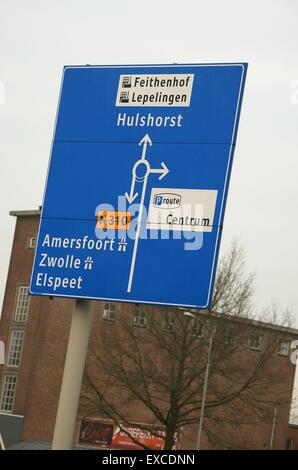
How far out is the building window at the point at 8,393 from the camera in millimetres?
69562

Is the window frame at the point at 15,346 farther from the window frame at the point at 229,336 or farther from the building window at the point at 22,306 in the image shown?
the window frame at the point at 229,336

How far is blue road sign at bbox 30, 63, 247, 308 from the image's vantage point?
382 inches

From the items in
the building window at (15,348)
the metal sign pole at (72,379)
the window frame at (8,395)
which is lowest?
the window frame at (8,395)

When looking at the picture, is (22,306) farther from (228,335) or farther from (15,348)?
(228,335)

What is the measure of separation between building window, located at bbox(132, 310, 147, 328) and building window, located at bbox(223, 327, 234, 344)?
4144mm

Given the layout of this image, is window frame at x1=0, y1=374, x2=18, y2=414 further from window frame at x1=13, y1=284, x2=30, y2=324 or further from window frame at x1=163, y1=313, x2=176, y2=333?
window frame at x1=163, y1=313, x2=176, y2=333

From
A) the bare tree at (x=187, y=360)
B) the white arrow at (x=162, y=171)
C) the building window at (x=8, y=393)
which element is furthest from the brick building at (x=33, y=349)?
the white arrow at (x=162, y=171)

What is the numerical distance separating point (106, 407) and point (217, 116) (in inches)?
1616


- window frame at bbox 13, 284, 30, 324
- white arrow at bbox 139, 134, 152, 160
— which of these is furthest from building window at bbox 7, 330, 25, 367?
white arrow at bbox 139, 134, 152, 160

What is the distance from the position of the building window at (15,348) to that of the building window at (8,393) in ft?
3.12

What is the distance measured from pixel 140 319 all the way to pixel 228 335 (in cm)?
696

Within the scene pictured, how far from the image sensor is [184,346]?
49.8 m

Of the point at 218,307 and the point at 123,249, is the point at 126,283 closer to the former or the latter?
the point at 123,249

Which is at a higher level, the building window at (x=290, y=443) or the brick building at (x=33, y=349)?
the brick building at (x=33, y=349)
